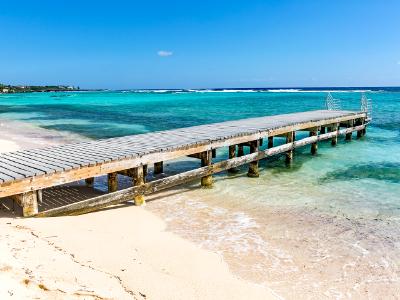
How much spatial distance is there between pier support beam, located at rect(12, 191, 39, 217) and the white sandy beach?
163mm

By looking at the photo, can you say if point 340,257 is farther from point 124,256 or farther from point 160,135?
point 160,135

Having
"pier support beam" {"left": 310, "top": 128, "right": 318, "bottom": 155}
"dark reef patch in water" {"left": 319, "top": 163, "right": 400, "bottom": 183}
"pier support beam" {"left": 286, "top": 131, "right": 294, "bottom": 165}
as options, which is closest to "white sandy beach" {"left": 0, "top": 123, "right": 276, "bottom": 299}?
"dark reef patch in water" {"left": 319, "top": 163, "right": 400, "bottom": 183}

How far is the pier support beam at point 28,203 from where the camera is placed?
20.2 ft

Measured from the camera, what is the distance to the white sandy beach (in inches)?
154

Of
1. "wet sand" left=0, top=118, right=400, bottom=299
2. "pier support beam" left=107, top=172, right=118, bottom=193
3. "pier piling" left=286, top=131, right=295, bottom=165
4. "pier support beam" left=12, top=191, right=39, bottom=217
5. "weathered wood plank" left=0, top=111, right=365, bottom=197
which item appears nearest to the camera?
"wet sand" left=0, top=118, right=400, bottom=299

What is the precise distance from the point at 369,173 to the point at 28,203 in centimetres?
1038

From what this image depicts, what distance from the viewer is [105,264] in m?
5.05

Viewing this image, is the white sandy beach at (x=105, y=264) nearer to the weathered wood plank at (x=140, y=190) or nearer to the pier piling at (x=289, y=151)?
the weathered wood plank at (x=140, y=190)

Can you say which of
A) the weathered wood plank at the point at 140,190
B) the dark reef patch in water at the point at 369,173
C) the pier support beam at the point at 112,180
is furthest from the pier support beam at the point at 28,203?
the dark reef patch in water at the point at 369,173

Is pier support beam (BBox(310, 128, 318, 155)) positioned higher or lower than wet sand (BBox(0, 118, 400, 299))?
higher

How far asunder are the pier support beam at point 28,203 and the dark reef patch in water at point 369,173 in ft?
26.6

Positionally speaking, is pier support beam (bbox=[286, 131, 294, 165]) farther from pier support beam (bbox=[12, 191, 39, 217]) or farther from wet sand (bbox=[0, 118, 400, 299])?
pier support beam (bbox=[12, 191, 39, 217])

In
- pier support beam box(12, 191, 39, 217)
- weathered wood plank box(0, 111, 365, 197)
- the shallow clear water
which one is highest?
weathered wood plank box(0, 111, 365, 197)

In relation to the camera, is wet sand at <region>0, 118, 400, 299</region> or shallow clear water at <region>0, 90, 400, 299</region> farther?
shallow clear water at <region>0, 90, 400, 299</region>
